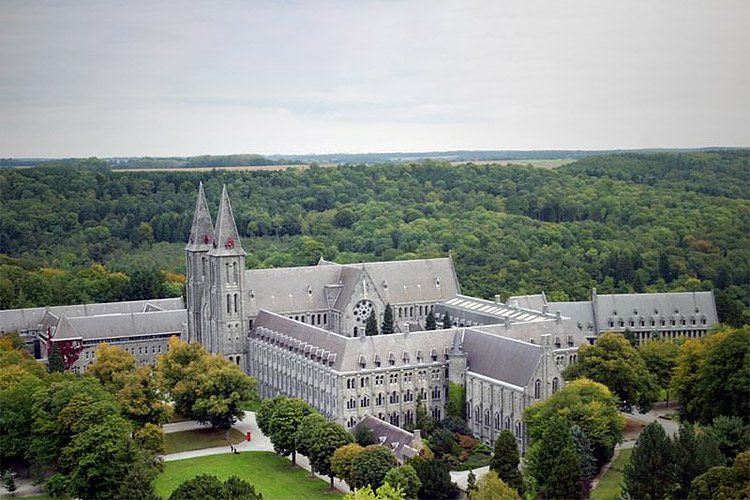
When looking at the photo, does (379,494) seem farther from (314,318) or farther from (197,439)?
(314,318)

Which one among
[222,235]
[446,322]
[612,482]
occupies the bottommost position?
[612,482]

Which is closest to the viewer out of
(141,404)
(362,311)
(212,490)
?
(212,490)

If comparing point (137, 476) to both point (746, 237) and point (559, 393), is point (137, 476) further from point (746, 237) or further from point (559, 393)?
point (746, 237)

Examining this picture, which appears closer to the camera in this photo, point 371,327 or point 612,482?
point 612,482

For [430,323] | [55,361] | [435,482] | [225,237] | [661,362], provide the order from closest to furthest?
1. [435,482]
2. [661,362]
3. [55,361]
4. [225,237]
5. [430,323]

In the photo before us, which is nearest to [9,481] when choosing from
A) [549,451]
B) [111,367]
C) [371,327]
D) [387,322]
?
[111,367]

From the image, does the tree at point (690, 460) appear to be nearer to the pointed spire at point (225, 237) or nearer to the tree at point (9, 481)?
the tree at point (9, 481)

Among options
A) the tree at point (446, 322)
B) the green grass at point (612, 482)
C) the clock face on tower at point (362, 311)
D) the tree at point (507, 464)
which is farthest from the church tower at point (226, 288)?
the green grass at point (612, 482)
